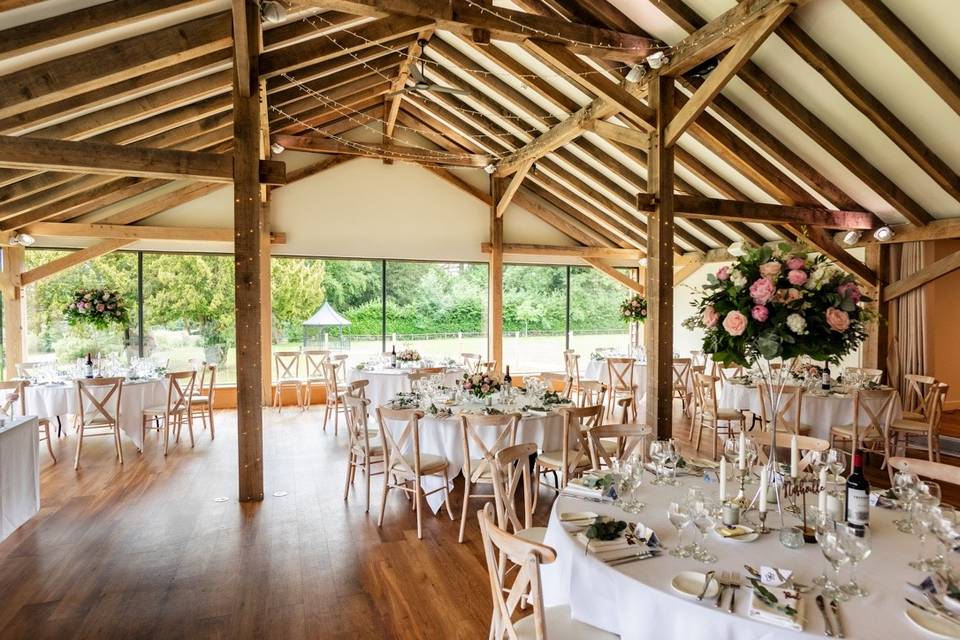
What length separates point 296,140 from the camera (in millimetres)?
8844

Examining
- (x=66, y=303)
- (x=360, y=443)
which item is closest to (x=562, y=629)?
(x=360, y=443)

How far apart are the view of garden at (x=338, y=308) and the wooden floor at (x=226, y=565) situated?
13.9ft

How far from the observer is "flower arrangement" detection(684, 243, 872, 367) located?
263 cm

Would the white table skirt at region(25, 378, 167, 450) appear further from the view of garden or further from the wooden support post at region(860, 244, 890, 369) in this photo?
the wooden support post at region(860, 244, 890, 369)

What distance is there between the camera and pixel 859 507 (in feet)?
7.64

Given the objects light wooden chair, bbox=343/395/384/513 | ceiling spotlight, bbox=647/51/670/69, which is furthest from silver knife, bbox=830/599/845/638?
ceiling spotlight, bbox=647/51/670/69

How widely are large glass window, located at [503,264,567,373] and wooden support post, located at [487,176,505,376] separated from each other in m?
0.43

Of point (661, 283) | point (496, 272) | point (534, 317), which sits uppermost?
point (496, 272)

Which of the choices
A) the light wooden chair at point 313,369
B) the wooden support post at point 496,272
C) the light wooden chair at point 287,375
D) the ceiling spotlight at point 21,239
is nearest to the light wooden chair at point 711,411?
the wooden support post at point 496,272

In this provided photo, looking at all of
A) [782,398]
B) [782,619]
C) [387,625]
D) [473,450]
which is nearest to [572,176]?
[782,398]

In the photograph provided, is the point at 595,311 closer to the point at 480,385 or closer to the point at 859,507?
the point at 480,385

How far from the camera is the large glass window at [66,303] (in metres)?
9.03

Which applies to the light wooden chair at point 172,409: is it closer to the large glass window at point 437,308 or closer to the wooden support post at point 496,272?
the large glass window at point 437,308

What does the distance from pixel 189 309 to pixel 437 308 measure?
4.42 metres
